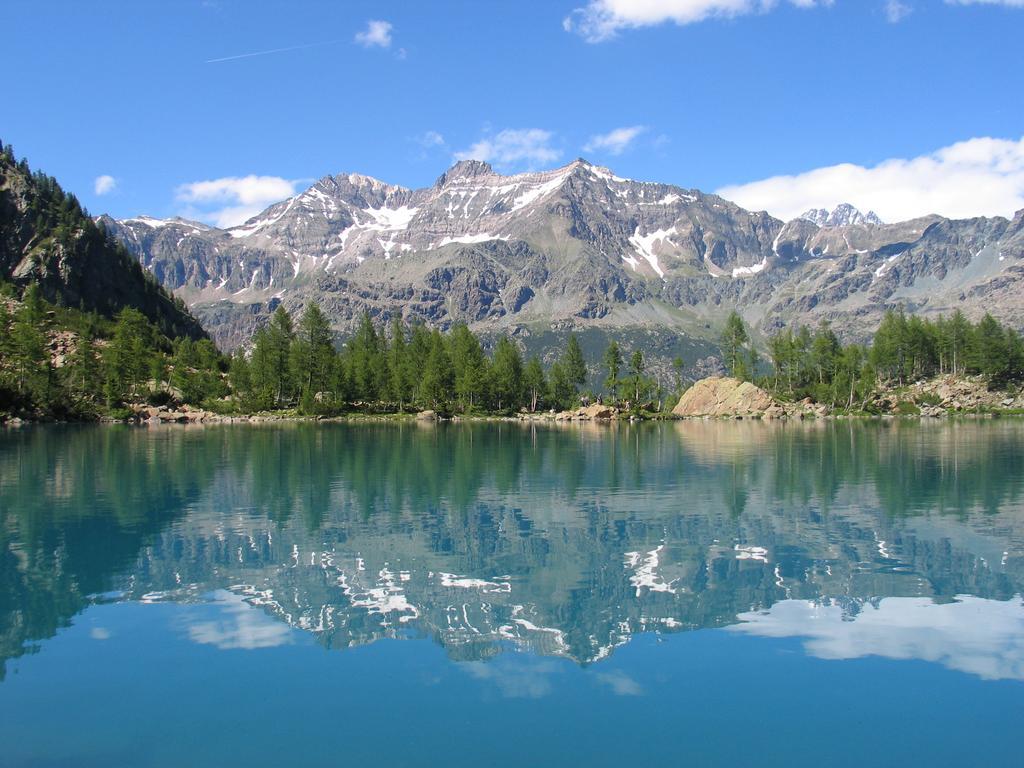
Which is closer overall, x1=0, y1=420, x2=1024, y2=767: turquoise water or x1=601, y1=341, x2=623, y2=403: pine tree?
x1=0, y1=420, x2=1024, y2=767: turquoise water

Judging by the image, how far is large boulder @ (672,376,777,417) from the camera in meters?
158

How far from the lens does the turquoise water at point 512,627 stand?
46.5 ft

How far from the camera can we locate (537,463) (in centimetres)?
6228

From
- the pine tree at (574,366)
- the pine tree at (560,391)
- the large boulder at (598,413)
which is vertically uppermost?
the pine tree at (574,366)

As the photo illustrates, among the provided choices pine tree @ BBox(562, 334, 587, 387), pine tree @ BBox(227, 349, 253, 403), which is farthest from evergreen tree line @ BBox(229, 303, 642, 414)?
pine tree @ BBox(562, 334, 587, 387)

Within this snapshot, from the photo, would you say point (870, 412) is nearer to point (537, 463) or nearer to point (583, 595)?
point (537, 463)

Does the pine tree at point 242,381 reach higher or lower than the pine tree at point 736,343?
lower

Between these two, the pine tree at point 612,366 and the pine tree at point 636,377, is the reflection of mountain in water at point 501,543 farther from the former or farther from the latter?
the pine tree at point 636,377

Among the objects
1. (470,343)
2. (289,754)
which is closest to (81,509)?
(289,754)

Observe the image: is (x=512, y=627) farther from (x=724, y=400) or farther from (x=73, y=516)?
(x=724, y=400)

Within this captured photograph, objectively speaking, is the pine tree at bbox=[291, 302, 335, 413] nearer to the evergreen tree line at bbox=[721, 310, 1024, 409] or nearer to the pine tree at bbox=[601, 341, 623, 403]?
the pine tree at bbox=[601, 341, 623, 403]

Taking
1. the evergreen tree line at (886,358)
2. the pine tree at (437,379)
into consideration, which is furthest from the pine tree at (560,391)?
the evergreen tree line at (886,358)

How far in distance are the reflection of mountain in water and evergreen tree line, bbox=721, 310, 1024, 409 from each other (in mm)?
111989

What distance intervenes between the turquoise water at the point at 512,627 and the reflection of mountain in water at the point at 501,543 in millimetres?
158
